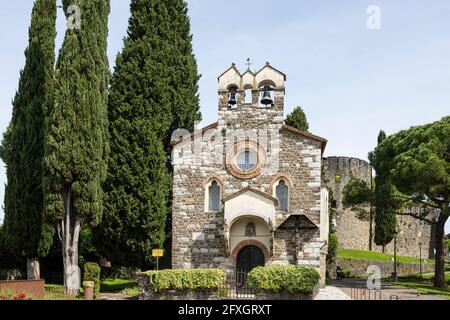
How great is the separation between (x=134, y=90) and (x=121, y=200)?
582 cm

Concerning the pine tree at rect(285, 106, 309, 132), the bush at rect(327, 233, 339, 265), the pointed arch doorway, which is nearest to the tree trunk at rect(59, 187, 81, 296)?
the pointed arch doorway

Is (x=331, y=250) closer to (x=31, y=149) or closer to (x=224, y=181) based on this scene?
(x=224, y=181)

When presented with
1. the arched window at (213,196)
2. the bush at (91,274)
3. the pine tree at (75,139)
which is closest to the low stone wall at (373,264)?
the arched window at (213,196)

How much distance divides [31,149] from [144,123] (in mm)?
5623

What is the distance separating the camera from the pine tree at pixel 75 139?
21.5 meters

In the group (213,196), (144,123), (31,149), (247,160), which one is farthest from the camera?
(144,123)

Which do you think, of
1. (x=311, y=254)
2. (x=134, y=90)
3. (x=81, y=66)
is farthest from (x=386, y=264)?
(x=81, y=66)

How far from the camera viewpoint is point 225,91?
79.8ft

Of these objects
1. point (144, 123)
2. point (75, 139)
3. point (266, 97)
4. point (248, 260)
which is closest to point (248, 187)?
point (248, 260)

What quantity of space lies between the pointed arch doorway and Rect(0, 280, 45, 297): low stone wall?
8273mm

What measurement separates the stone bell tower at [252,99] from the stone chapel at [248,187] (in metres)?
0.05

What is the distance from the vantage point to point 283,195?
23234 millimetres

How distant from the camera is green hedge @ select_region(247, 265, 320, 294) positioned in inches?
747

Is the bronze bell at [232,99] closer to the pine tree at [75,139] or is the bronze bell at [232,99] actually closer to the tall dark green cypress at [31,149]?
the pine tree at [75,139]
